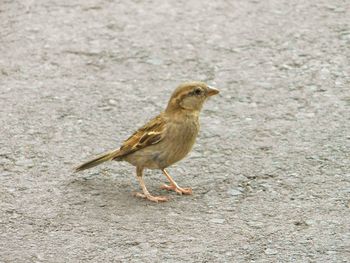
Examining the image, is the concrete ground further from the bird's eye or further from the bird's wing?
the bird's eye

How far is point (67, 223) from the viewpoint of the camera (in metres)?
5.72

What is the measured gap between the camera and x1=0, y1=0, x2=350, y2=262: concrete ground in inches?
218

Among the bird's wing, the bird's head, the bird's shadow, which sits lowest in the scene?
the bird's shadow

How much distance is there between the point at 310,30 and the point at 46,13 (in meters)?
2.48

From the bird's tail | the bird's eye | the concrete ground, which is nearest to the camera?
the concrete ground

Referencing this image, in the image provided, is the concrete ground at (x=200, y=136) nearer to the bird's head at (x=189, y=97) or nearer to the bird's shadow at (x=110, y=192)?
the bird's shadow at (x=110, y=192)

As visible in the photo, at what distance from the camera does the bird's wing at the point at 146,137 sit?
19.4ft

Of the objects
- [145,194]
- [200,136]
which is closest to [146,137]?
[145,194]

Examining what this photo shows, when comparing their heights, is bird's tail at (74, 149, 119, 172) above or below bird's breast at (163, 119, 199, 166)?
below

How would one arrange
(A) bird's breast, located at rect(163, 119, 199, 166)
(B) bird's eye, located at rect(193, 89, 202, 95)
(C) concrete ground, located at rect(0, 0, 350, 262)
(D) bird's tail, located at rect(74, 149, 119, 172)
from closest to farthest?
(C) concrete ground, located at rect(0, 0, 350, 262) < (A) bird's breast, located at rect(163, 119, 199, 166) < (B) bird's eye, located at rect(193, 89, 202, 95) < (D) bird's tail, located at rect(74, 149, 119, 172)

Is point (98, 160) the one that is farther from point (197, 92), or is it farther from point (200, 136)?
point (200, 136)

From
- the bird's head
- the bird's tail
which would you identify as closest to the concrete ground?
the bird's tail

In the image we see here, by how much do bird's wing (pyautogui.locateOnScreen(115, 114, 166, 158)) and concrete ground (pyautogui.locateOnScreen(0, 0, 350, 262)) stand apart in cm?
30

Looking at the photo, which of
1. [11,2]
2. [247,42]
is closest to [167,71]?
[247,42]
